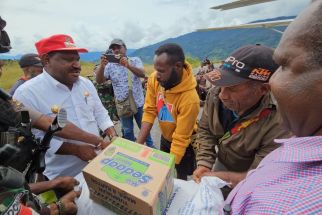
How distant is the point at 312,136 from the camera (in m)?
0.74

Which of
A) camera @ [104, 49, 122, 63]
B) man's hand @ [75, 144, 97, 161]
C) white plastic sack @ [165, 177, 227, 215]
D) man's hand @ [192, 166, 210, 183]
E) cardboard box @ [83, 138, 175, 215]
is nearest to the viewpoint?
cardboard box @ [83, 138, 175, 215]

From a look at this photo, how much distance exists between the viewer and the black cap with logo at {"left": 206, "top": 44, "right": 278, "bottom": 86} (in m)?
1.61

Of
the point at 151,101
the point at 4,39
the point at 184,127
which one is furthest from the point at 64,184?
the point at 151,101

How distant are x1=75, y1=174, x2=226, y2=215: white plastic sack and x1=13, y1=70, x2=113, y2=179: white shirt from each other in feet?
1.98

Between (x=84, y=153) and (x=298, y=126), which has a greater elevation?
(x=298, y=126)

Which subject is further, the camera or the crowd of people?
the camera

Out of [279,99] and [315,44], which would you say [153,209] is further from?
[315,44]

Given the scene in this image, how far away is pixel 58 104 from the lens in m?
2.17

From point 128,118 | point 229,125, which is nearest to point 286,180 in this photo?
point 229,125

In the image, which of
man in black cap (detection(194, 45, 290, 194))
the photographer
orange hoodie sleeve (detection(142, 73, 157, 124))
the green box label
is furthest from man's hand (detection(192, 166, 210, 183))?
orange hoodie sleeve (detection(142, 73, 157, 124))

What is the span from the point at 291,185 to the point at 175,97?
1819 millimetres

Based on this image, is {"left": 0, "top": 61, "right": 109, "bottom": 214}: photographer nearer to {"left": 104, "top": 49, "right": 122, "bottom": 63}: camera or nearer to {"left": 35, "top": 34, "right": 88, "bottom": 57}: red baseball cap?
{"left": 35, "top": 34, "right": 88, "bottom": 57}: red baseball cap

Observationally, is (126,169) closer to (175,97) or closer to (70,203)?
(70,203)

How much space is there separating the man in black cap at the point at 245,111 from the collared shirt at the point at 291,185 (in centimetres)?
89
